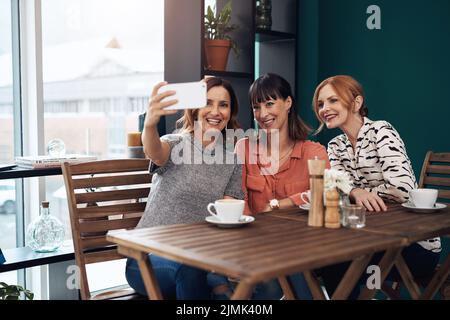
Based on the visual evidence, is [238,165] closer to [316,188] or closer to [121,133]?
[316,188]

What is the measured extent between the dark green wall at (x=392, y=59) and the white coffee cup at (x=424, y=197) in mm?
1452

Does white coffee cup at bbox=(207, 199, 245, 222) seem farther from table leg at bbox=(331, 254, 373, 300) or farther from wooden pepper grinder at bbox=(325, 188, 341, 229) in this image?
table leg at bbox=(331, 254, 373, 300)

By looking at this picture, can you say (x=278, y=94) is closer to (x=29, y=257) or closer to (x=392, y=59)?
(x=29, y=257)

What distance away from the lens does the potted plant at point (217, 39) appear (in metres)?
3.33

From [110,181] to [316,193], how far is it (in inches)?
37.8

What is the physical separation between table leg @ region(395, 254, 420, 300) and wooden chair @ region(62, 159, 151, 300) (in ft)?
3.61

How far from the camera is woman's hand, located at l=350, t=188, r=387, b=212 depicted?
7.07ft

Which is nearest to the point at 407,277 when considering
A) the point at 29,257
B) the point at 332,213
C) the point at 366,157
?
the point at 366,157

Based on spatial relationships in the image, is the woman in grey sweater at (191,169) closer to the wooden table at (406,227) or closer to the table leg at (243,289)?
the wooden table at (406,227)

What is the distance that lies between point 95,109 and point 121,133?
240mm

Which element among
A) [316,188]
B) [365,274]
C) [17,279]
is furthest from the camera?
[17,279]

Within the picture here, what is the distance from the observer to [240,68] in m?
3.69

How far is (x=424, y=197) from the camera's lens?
2.12m
